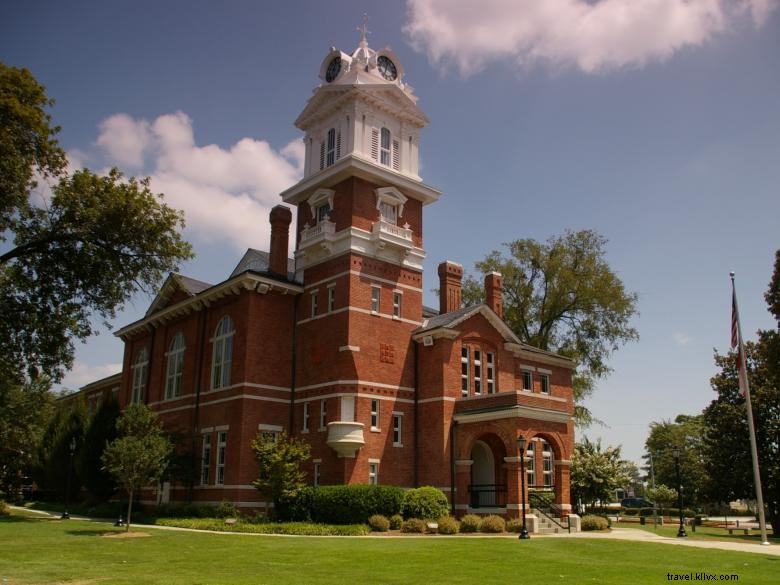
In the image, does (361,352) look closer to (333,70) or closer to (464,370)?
(464,370)

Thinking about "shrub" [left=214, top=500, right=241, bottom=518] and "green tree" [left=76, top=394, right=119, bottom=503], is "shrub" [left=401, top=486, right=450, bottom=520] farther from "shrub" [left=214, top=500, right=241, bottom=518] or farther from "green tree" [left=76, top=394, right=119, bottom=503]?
"green tree" [left=76, top=394, right=119, bottom=503]

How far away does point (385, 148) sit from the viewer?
37.2 metres

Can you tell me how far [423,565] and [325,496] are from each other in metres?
13.0

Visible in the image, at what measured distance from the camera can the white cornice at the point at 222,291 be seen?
33969 millimetres

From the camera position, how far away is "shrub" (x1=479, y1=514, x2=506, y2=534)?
27094mm

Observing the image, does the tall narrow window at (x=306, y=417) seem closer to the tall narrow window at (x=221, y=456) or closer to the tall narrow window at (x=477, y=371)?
the tall narrow window at (x=221, y=456)

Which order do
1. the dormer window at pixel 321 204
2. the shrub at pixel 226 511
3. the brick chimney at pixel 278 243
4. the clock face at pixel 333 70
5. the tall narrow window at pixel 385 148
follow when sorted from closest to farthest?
the shrub at pixel 226 511
the dormer window at pixel 321 204
the brick chimney at pixel 278 243
the tall narrow window at pixel 385 148
the clock face at pixel 333 70

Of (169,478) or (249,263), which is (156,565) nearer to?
(169,478)

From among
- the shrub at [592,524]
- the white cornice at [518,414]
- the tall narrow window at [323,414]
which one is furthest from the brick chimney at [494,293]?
the shrub at [592,524]

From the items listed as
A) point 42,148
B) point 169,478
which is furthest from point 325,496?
point 42,148

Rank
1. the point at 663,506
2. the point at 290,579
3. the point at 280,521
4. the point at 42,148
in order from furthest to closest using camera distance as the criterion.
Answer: the point at 663,506 → the point at 280,521 → the point at 42,148 → the point at 290,579

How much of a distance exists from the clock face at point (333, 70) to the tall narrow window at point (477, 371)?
1697 cm

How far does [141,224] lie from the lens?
27562mm

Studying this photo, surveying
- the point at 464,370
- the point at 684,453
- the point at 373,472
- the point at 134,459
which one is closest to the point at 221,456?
the point at 373,472
